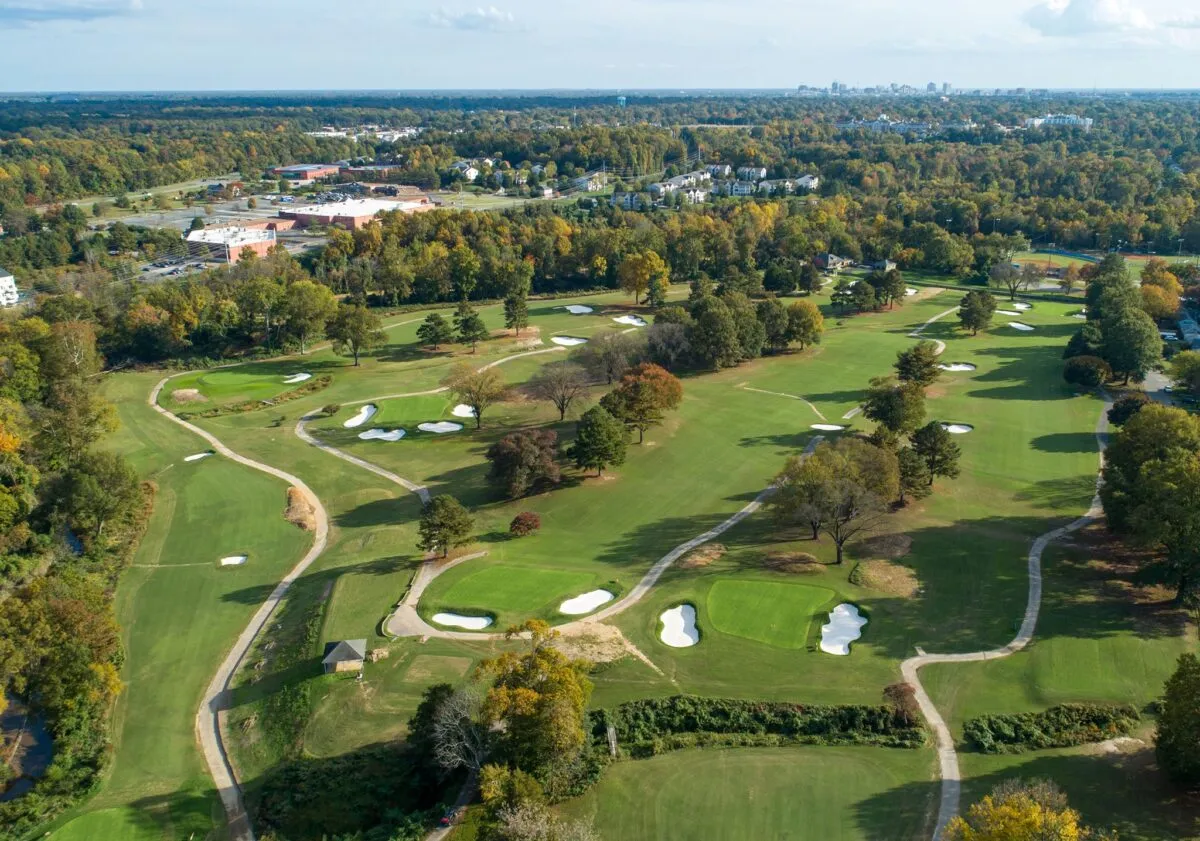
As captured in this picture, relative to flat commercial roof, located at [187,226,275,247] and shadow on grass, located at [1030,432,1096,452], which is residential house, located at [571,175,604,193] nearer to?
flat commercial roof, located at [187,226,275,247]

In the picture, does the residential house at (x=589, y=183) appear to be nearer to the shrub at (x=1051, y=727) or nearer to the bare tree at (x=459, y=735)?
the shrub at (x=1051, y=727)

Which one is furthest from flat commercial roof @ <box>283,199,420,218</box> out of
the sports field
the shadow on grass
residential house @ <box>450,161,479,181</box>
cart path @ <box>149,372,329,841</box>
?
the shadow on grass

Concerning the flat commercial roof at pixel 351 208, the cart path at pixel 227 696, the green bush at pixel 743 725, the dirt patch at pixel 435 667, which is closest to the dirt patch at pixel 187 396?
the cart path at pixel 227 696

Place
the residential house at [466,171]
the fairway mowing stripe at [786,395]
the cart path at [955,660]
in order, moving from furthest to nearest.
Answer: the residential house at [466,171] → the fairway mowing stripe at [786,395] → the cart path at [955,660]

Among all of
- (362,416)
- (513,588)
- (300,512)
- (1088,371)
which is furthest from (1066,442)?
(362,416)

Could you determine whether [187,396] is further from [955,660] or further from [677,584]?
[955,660]

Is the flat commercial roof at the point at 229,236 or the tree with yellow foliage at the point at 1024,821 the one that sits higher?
the flat commercial roof at the point at 229,236

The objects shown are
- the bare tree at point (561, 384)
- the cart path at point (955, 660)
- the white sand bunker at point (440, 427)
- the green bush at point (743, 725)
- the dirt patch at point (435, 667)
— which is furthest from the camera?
the white sand bunker at point (440, 427)
